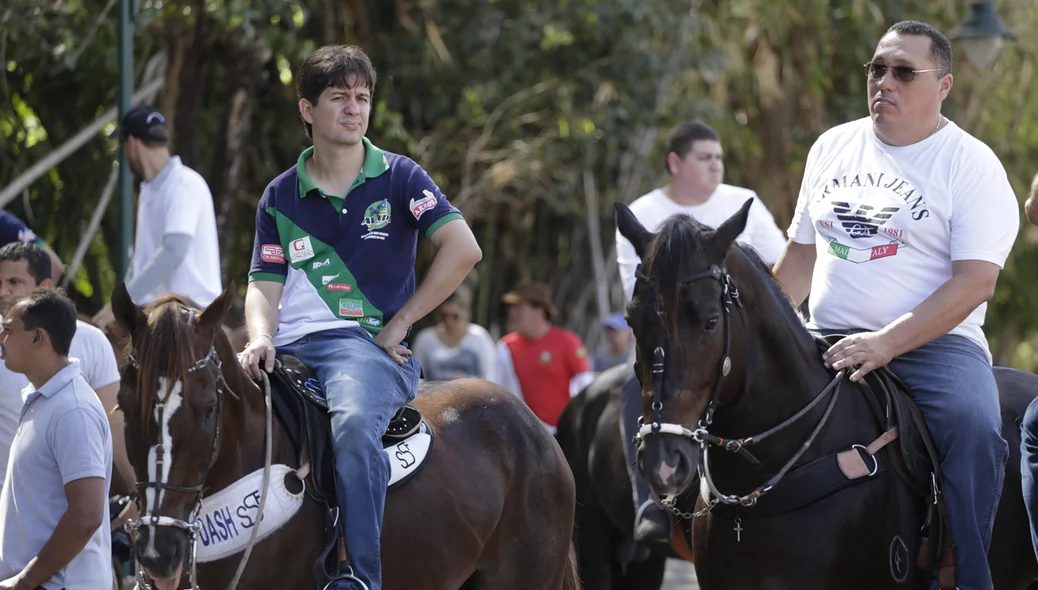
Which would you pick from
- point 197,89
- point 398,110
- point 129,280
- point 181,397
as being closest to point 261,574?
point 181,397

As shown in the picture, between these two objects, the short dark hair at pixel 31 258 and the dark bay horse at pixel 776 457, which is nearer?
the dark bay horse at pixel 776 457

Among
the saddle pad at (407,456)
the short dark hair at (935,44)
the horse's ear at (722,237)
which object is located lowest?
the saddle pad at (407,456)

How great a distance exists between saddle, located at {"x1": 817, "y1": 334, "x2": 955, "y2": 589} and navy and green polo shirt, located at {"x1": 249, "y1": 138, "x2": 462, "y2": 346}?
1.59 m

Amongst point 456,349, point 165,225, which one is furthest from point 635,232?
point 456,349

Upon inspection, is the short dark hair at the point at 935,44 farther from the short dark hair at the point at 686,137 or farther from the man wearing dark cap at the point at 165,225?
the man wearing dark cap at the point at 165,225

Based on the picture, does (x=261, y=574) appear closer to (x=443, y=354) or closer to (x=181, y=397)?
(x=181, y=397)

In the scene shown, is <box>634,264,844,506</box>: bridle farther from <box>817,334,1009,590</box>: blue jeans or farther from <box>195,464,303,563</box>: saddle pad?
<box>195,464,303,563</box>: saddle pad

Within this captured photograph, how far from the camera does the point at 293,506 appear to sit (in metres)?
4.62

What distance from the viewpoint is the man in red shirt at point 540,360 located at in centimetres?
1178

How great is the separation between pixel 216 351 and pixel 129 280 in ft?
11.4

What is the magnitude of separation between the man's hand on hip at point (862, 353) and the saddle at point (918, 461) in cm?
13

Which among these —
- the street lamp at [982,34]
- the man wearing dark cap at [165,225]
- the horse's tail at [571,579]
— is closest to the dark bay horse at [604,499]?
the horse's tail at [571,579]

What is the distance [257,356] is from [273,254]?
503 mm

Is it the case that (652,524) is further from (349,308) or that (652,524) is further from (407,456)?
(349,308)
